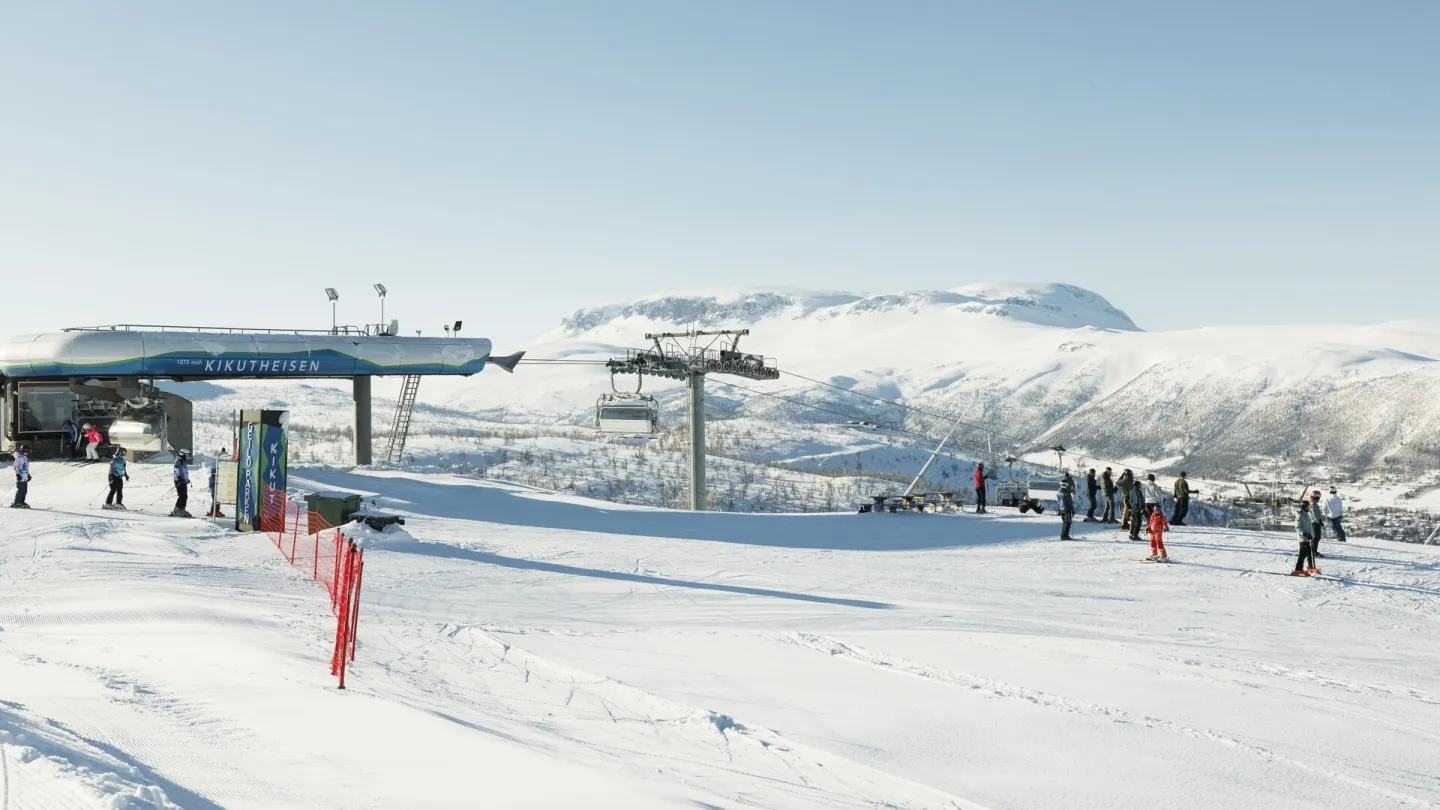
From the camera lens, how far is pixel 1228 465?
Result: 533 feet

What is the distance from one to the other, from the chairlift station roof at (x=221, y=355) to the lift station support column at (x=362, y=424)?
1.47 metres

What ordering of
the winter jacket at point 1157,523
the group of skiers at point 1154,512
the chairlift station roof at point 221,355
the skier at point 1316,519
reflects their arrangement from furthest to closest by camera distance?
the chairlift station roof at point 221,355
the winter jacket at point 1157,523
the skier at point 1316,519
the group of skiers at point 1154,512

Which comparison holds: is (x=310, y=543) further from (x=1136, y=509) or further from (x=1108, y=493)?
(x=1108, y=493)

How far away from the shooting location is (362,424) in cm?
3919

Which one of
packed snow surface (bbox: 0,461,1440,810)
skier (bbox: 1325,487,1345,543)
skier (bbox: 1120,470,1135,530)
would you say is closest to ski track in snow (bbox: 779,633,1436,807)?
packed snow surface (bbox: 0,461,1440,810)

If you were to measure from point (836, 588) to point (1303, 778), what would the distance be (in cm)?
1113

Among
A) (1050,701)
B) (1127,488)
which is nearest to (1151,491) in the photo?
(1127,488)

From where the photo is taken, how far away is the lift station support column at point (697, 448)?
43.4 meters

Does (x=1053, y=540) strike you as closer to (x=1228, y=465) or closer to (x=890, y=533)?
(x=890, y=533)

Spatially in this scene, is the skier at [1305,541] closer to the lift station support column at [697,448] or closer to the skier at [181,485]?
the skier at [181,485]

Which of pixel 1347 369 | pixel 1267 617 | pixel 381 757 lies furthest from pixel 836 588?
pixel 1347 369

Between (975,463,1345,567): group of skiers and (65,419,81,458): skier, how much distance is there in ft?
98.5

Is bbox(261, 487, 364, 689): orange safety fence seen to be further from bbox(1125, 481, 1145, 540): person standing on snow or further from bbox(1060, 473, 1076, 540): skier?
bbox(1125, 481, 1145, 540): person standing on snow

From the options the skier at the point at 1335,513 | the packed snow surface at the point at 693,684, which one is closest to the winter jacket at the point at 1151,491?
the skier at the point at 1335,513
